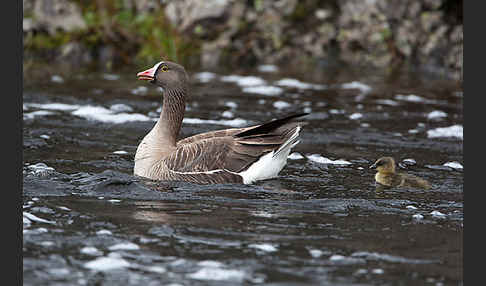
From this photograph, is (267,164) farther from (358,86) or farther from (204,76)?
(204,76)

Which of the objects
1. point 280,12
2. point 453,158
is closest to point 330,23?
point 280,12

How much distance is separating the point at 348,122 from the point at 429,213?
526cm

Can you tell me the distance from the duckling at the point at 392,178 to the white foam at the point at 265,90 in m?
6.54

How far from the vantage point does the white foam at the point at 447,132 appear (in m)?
12.8

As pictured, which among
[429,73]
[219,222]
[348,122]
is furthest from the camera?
[429,73]

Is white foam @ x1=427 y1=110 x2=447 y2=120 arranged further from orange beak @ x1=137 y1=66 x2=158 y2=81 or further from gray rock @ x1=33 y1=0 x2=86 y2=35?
gray rock @ x1=33 y1=0 x2=86 y2=35

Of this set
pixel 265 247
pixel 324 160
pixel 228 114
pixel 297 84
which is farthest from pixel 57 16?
pixel 265 247

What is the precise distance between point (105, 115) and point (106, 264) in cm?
714

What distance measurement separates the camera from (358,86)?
17.4 meters

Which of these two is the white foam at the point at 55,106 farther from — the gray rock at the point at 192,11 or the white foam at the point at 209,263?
the white foam at the point at 209,263

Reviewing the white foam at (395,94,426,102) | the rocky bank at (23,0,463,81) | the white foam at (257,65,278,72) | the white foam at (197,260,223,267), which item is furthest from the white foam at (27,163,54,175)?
the white foam at (257,65,278,72)

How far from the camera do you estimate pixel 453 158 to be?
11.3 metres

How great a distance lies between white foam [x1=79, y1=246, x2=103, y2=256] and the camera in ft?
22.6

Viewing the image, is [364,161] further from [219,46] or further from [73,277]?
[219,46]
